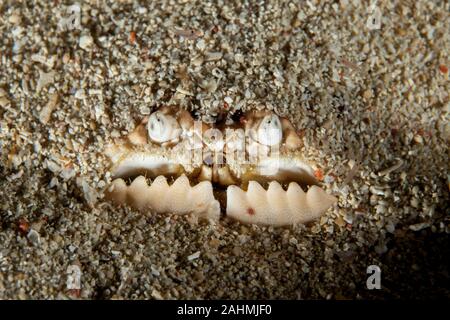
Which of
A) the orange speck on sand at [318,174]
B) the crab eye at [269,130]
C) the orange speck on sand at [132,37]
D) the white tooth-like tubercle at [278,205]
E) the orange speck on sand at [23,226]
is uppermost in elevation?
the orange speck on sand at [132,37]

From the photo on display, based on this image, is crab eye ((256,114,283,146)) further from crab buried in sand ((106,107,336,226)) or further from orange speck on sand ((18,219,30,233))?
orange speck on sand ((18,219,30,233))

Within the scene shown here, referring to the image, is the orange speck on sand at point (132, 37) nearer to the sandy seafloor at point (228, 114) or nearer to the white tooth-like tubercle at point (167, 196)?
the sandy seafloor at point (228, 114)

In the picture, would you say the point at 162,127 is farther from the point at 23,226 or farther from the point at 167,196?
the point at 23,226

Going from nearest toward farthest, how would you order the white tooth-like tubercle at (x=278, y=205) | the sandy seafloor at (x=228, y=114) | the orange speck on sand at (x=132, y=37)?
1. the sandy seafloor at (x=228, y=114)
2. the white tooth-like tubercle at (x=278, y=205)
3. the orange speck on sand at (x=132, y=37)

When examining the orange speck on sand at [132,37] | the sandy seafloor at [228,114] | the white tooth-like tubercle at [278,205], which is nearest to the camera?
the sandy seafloor at [228,114]

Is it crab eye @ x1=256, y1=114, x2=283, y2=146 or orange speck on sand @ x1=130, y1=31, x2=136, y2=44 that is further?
orange speck on sand @ x1=130, y1=31, x2=136, y2=44

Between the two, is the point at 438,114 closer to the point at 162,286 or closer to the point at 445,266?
the point at 445,266

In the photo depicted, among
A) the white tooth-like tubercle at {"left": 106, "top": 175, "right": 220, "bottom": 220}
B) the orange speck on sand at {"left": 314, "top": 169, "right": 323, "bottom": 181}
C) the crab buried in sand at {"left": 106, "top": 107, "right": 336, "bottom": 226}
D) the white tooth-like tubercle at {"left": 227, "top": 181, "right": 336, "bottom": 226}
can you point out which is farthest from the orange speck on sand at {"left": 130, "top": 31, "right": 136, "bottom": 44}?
the orange speck on sand at {"left": 314, "top": 169, "right": 323, "bottom": 181}

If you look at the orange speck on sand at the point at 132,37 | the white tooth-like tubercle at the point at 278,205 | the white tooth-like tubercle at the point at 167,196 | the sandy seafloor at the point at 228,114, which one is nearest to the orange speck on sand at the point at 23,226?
the sandy seafloor at the point at 228,114
